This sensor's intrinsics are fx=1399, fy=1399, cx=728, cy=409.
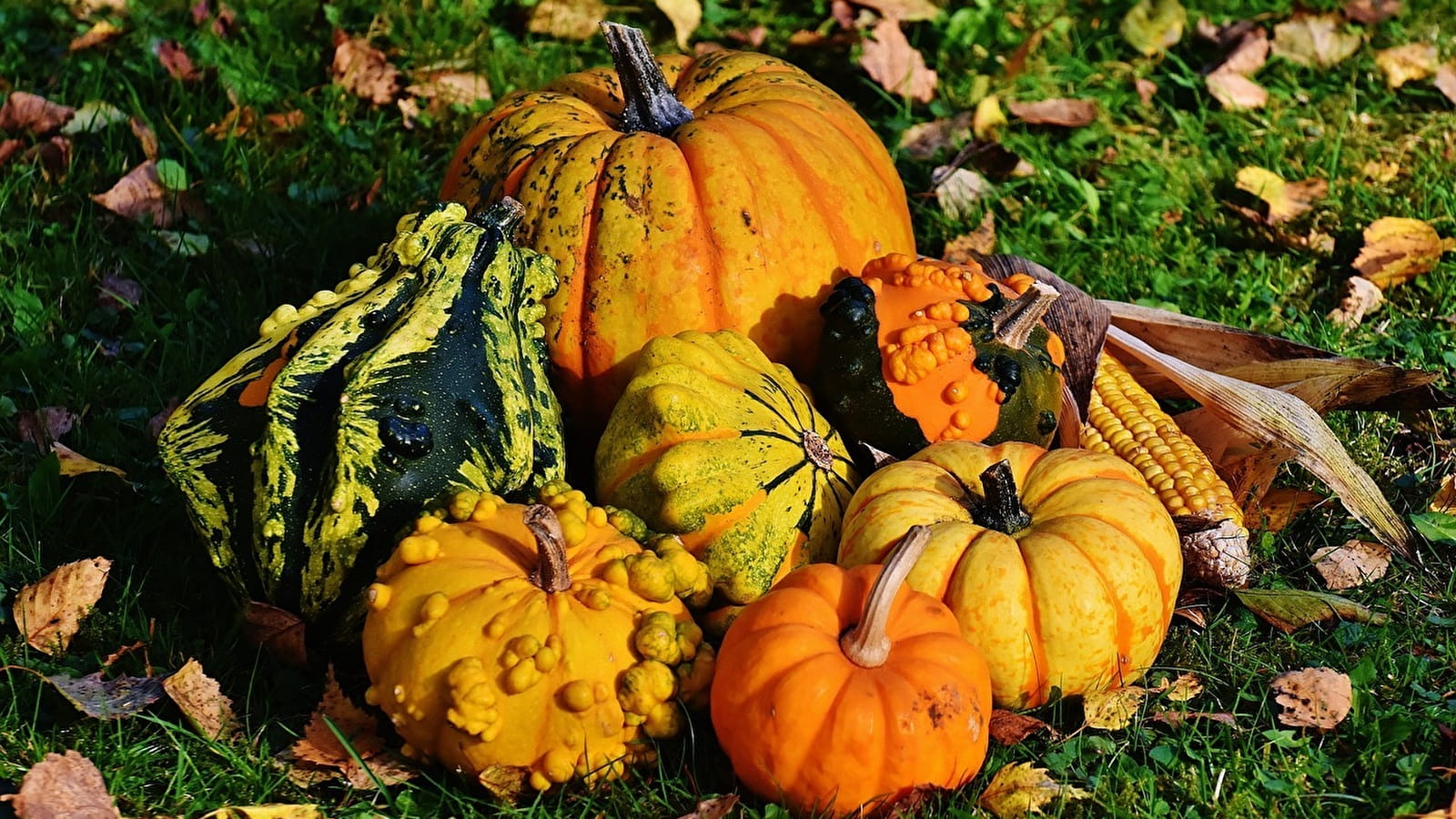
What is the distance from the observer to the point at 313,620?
10.3ft

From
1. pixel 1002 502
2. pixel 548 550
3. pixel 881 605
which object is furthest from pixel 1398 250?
pixel 548 550

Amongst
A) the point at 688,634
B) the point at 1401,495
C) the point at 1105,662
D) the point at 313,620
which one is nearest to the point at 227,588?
the point at 313,620

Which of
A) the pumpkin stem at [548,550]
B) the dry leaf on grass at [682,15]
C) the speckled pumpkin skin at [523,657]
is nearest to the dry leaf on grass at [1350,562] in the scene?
the speckled pumpkin skin at [523,657]

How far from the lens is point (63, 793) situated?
2.76 meters

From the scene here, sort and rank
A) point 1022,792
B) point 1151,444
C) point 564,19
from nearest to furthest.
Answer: point 1022,792
point 1151,444
point 564,19

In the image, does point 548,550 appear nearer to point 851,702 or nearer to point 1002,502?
point 851,702

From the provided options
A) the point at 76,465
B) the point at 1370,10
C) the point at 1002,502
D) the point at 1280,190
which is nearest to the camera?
the point at 1002,502

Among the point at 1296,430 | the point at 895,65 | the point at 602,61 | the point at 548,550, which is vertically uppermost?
the point at 548,550

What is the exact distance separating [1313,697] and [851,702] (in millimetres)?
1157

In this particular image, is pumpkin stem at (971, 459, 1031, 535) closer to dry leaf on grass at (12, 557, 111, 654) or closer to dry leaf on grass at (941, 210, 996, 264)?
dry leaf on grass at (941, 210, 996, 264)

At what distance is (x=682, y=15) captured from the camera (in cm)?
604

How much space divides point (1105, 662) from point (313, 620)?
1776 millimetres

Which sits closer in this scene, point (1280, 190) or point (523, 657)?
point (523, 657)

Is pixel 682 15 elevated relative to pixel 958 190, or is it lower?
elevated
